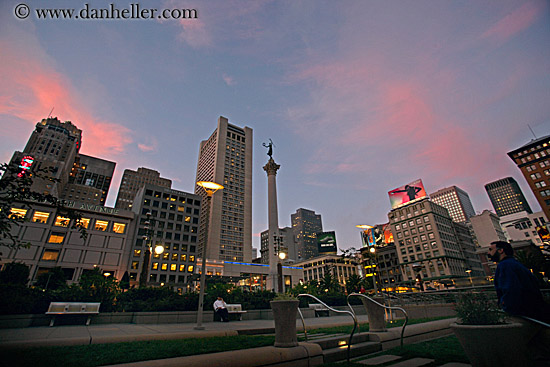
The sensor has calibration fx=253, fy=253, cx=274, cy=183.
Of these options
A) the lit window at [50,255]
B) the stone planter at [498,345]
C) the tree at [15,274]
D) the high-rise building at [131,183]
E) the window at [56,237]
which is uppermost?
the high-rise building at [131,183]

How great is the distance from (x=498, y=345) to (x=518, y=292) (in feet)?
3.78

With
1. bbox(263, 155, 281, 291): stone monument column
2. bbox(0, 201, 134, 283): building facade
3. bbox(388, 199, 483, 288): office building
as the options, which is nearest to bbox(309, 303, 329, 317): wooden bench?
bbox(263, 155, 281, 291): stone monument column

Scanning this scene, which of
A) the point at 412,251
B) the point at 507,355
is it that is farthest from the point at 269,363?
the point at 412,251

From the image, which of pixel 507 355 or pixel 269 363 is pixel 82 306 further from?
pixel 507 355

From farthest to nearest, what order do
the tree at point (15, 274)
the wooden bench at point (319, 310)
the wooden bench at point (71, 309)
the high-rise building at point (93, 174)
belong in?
the high-rise building at point (93, 174), the tree at point (15, 274), the wooden bench at point (319, 310), the wooden bench at point (71, 309)

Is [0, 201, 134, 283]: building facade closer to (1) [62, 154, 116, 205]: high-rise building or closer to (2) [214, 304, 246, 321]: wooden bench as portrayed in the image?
(2) [214, 304, 246, 321]: wooden bench

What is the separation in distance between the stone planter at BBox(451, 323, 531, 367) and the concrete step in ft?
9.50

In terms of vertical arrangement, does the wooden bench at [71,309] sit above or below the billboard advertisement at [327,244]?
below

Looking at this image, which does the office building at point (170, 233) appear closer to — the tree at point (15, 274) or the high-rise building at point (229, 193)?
the high-rise building at point (229, 193)

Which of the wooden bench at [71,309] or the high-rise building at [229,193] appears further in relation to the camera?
the high-rise building at [229,193]

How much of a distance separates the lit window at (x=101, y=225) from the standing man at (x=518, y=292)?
79053 mm

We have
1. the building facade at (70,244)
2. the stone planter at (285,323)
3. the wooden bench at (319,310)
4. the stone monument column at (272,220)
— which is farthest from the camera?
the building facade at (70,244)

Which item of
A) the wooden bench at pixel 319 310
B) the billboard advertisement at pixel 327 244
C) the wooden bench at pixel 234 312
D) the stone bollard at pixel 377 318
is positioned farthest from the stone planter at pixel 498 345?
the billboard advertisement at pixel 327 244

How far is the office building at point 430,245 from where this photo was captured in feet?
298
